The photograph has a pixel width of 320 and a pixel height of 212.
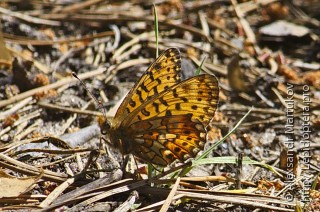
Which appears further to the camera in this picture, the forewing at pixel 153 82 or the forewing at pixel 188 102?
the forewing at pixel 153 82

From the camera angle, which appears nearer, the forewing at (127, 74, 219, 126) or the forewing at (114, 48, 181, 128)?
the forewing at (127, 74, 219, 126)

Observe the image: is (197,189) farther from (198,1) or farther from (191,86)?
(198,1)

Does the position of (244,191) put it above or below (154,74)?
below

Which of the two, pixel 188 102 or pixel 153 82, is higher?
pixel 153 82

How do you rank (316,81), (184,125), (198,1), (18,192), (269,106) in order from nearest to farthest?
(18,192)
(184,125)
(269,106)
(316,81)
(198,1)

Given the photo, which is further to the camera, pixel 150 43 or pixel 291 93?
pixel 150 43

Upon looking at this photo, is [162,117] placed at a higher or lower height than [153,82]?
lower

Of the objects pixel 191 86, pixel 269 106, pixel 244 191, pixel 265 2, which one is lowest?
pixel 244 191

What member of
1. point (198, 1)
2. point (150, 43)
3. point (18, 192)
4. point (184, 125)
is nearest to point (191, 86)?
point (184, 125)
